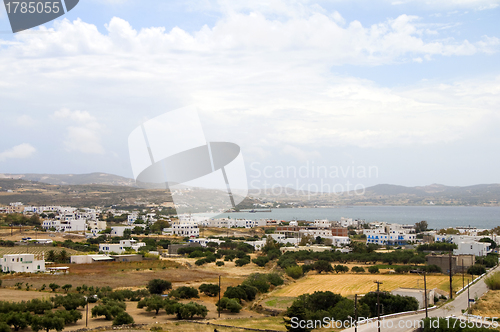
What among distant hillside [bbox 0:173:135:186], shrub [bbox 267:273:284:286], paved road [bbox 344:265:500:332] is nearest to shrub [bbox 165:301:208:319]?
paved road [bbox 344:265:500:332]

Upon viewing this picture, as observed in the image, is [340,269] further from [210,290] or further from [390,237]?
[390,237]

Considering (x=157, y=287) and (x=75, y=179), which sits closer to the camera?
(x=157, y=287)

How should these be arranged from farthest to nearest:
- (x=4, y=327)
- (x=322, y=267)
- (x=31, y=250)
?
(x=31, y=250), (x=322, y=267), (x=4, y=327)

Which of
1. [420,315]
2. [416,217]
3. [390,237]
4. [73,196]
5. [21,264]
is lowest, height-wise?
[416,217]

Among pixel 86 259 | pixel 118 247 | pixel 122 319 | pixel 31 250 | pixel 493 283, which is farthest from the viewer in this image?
pixel 118 247

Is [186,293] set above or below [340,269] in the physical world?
above

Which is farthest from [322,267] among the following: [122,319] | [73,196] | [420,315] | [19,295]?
[73,196]

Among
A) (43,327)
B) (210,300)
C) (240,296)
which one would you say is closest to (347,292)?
(240,296)

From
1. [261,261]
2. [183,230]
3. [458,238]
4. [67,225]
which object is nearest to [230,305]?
[261,261]
